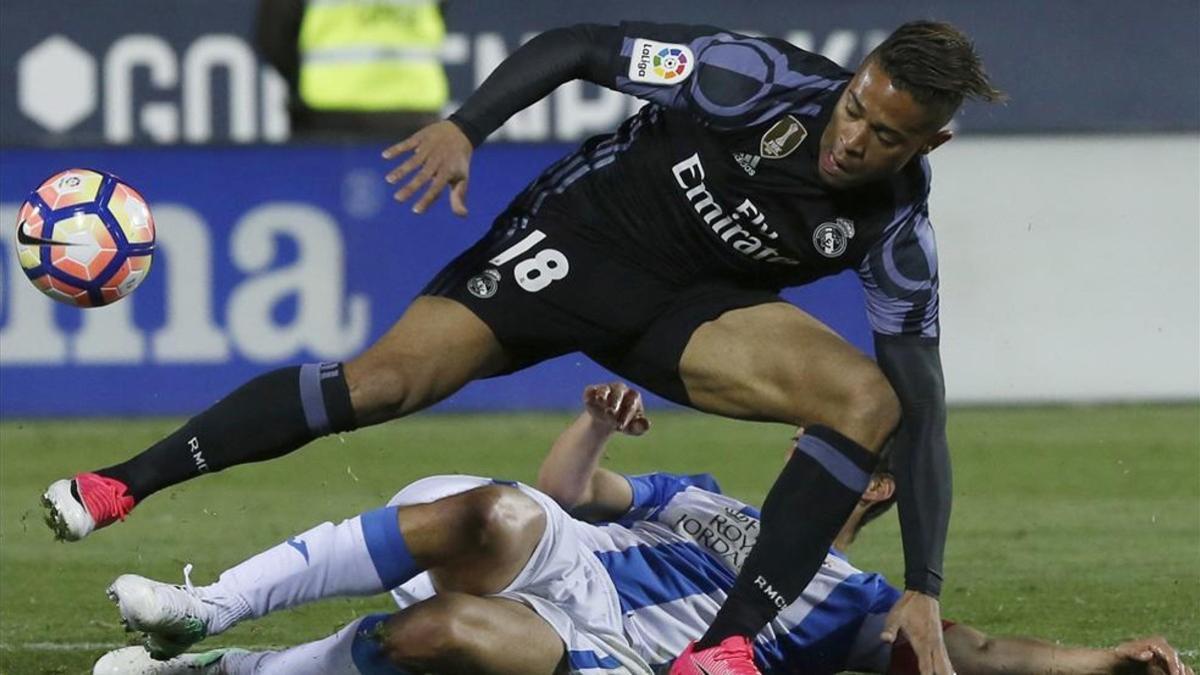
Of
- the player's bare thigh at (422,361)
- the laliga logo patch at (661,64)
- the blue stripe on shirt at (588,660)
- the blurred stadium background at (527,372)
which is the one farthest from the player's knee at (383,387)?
the blurred stadium background at (527,372)

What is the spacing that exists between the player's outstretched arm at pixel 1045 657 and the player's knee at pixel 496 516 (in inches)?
44.9

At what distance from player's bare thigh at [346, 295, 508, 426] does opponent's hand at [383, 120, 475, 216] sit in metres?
0.40

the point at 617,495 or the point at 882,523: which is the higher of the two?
the point at 617,495

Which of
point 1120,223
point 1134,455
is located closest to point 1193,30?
point 1120,223

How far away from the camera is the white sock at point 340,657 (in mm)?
5070

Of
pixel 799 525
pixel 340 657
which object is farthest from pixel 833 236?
pixel 340 657

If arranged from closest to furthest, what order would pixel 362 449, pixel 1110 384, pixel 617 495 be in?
pixel 617 495 < pixel 362 449 < pixel 1110 384

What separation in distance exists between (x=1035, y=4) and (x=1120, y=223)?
16.2 feet

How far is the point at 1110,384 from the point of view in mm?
11828

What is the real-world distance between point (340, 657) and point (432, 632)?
334mm

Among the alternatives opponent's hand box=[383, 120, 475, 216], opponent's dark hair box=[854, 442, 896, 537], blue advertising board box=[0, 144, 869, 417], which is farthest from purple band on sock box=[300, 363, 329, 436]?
blue advertising board box=[0, 144, 869, 417]

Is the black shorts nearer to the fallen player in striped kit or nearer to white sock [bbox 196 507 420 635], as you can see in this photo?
the fallen player in striped kit

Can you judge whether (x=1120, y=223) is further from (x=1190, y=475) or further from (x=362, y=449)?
(x=362, y=449)

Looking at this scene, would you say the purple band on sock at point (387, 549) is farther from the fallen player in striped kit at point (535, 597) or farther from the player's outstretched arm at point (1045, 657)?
the player's outstretched arm at point (1045, 657)
